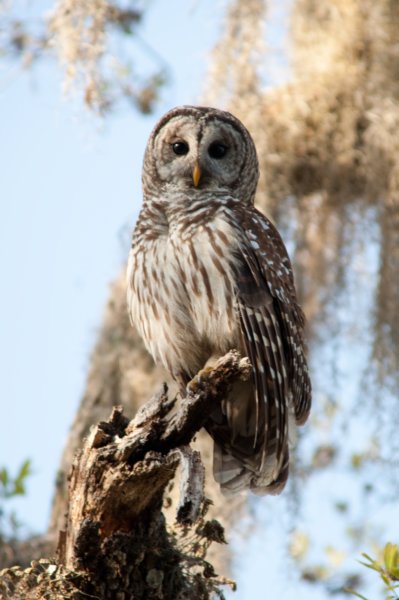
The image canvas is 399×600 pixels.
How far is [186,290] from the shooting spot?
4.62 metres

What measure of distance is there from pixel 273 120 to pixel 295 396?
2.74 meters

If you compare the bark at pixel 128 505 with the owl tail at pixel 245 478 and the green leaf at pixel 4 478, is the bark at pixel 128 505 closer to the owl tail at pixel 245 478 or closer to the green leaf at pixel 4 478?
the owl tail at pixel 245 478

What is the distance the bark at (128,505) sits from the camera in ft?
11.7

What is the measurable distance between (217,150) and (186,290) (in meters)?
0.91

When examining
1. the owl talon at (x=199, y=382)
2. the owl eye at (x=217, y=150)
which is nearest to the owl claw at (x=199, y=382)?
the owl talon at (x=199, y=382)

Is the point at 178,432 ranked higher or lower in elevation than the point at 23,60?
lower

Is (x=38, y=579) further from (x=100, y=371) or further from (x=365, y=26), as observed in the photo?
(x=365, y=26)

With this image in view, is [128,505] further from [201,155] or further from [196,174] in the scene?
[201,155]

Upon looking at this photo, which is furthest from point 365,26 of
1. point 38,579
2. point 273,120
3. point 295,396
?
point 38,579

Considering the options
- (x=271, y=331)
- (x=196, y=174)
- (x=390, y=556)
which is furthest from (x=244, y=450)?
(x=390, y=556)

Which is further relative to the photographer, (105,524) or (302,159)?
(302,159)

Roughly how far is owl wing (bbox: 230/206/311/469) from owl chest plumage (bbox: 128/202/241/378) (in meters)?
0.07

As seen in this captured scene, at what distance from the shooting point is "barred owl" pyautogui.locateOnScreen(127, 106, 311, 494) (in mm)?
4527

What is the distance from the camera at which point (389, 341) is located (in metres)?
6.69
